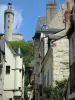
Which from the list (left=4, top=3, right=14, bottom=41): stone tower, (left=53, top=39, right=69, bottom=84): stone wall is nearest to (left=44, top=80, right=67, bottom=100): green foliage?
(left=53, top=39, right=69, bottom=84): stone wall

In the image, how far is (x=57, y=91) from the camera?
90.6 ft

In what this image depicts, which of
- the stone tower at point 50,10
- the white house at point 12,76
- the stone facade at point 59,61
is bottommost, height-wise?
the white house at point 12,76

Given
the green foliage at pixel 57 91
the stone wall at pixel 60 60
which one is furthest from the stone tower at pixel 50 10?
the green foliage at pixel 57 91

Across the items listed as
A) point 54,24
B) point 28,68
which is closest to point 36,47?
point 54,24

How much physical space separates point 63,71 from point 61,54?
1570 millimetres

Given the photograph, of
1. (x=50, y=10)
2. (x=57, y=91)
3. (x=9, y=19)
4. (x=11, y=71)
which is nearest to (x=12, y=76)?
(x=11, y=71)

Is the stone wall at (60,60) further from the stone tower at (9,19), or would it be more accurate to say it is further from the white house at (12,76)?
the stone tower at (9,19)

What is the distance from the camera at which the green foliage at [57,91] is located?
27.2 meters

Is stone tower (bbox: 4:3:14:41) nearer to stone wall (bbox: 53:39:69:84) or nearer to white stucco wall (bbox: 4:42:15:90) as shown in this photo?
white stucco wall (bbox: 4:42:15:90)

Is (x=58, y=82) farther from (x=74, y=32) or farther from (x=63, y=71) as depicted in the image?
(x=74, y=32)

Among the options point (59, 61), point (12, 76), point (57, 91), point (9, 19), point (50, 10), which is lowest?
point (12, 76)

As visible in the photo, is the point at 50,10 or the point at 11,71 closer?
the point at 50,10

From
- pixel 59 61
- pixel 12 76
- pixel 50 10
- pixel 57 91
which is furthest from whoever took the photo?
pixel 12 76

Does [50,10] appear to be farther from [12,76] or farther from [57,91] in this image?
[57,91]
